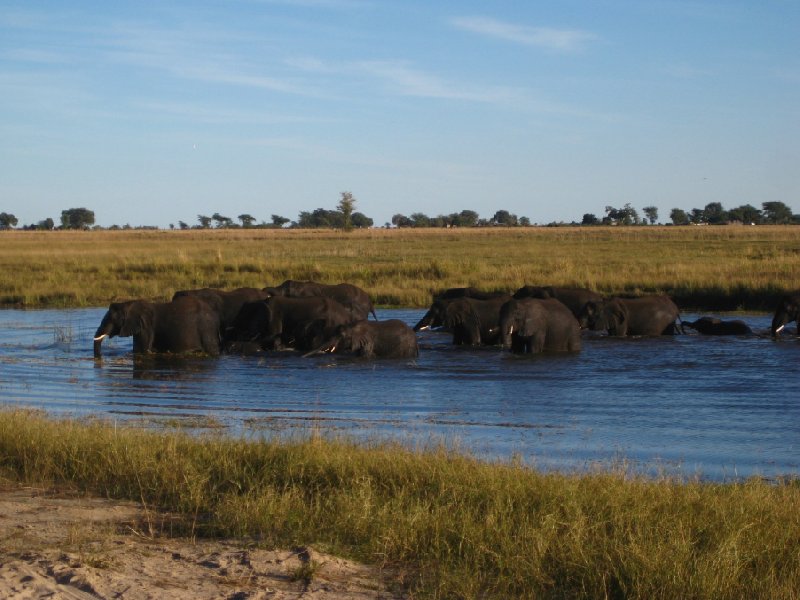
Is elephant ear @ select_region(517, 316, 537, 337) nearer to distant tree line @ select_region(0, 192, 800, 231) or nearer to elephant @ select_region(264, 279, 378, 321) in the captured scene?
elephant @ select_region(264, 279, 378, 321)

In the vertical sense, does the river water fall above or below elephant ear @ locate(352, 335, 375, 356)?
below

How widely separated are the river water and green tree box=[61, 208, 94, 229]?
142m

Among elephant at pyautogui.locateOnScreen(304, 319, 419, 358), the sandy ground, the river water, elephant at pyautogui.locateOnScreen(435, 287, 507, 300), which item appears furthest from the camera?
elephant at pyautogui.locateOnScreen(435, 287, 507, 300)

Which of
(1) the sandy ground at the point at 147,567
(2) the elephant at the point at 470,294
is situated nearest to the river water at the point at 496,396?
(2) the elephant at the point at 470,294

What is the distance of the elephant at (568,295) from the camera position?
21.9 meters

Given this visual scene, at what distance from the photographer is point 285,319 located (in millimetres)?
19469

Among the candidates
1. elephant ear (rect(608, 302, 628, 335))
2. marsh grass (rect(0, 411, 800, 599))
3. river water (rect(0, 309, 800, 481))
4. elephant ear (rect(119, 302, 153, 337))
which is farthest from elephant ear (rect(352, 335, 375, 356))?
marsh grass (rect(0, 411, 800, 599))

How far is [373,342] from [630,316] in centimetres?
599

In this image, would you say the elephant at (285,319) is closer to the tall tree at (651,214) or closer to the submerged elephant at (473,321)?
the submerged elephant at (473,321)

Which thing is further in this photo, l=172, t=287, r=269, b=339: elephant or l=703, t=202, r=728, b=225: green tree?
l=703, t=202, r=728, b=225: green tree

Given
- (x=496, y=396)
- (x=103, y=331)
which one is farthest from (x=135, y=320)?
(x=496, y=396)

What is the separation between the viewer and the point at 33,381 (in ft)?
53.5

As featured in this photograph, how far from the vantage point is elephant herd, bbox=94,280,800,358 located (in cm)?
1820

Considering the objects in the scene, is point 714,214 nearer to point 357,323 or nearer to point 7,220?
point 7,220
